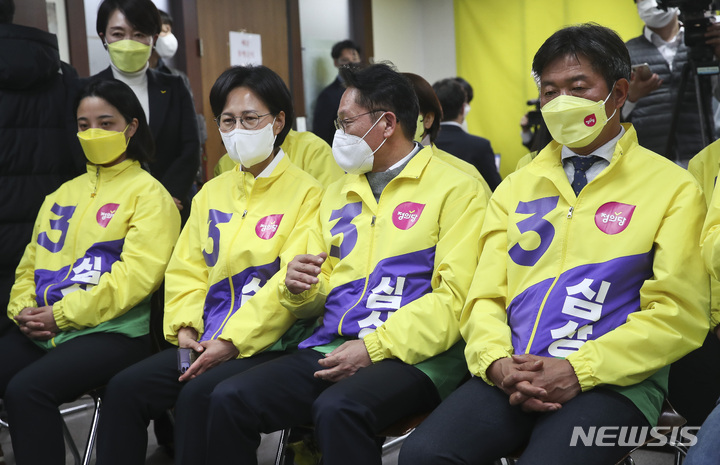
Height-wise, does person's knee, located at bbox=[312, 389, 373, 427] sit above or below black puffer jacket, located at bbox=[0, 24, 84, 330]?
below

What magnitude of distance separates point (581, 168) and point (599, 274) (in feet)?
0.99

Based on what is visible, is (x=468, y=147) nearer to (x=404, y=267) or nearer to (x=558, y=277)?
(x=404, y=267)

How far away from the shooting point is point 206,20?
16.6 ft

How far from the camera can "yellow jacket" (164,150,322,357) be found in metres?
2.15

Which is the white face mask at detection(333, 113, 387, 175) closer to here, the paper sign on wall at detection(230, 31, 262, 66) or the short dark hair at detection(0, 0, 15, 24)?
the short dark hair at detection(0, 0, 15, 24)

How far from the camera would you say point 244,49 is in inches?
210

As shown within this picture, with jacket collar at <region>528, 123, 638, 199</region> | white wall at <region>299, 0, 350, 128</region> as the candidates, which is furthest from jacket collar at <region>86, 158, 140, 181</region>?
white wall at <region>299, 0, 350, 128</region>

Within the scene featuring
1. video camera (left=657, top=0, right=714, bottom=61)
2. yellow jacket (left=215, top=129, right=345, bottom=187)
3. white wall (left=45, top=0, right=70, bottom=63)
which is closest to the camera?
video camera (left=657, top=0, right=714, bottom=61)

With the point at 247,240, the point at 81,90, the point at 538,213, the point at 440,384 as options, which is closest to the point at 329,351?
the point at 440,384

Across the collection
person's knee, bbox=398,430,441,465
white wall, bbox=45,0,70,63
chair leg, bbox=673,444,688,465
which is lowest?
chair leg, bbox=673,444,688,465

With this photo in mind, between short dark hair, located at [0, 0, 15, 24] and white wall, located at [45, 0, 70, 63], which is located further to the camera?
white wall, located at [45, 0, 70, 63]

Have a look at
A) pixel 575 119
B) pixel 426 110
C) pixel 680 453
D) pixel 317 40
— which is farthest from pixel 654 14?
pixel 317 40

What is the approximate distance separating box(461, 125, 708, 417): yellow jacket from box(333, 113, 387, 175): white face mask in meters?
0.48

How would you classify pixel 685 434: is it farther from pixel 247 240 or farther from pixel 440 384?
pixel 247 240
